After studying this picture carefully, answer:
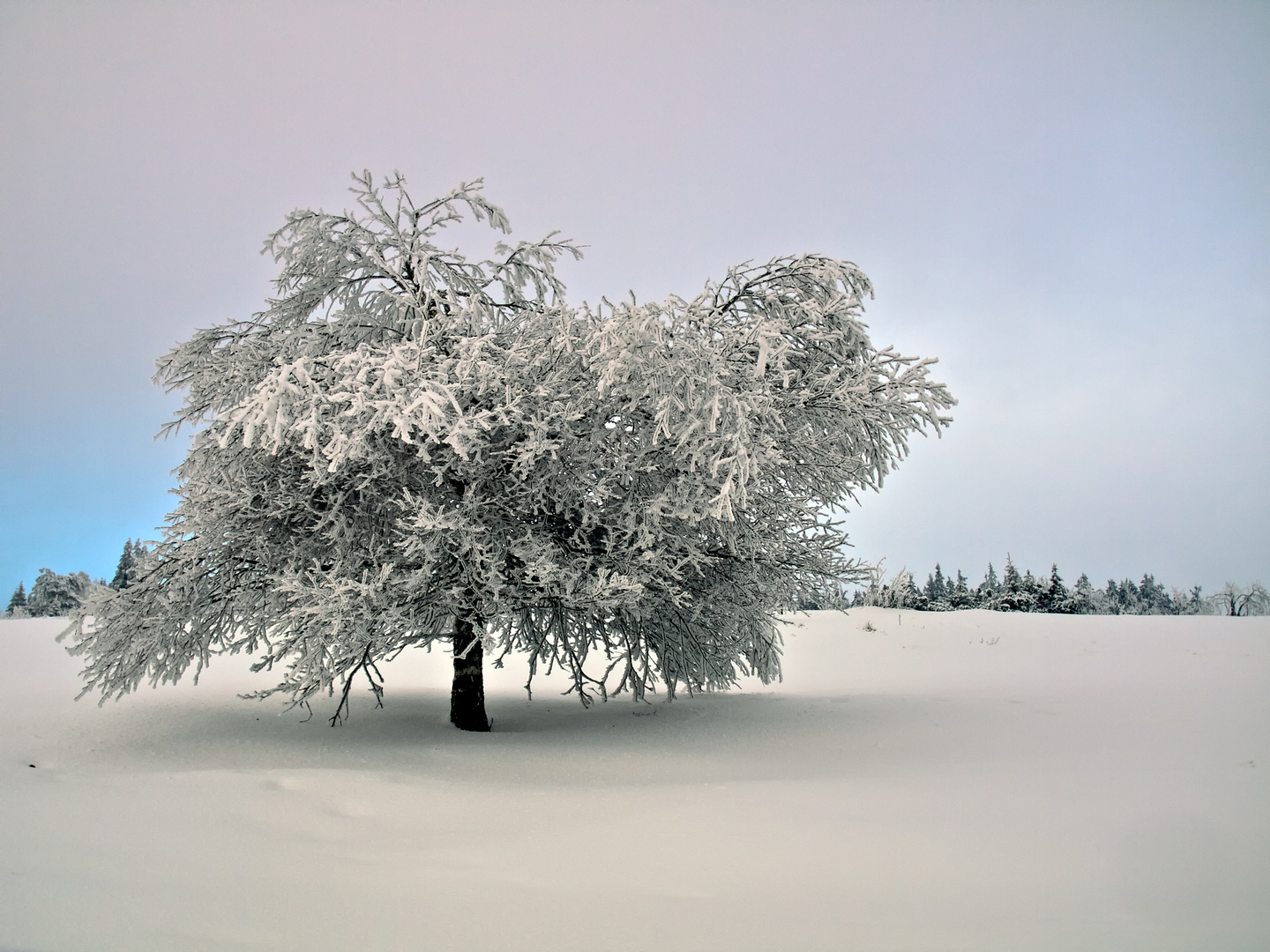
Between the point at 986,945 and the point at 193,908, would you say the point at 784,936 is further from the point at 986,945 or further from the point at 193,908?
the point at 193,908

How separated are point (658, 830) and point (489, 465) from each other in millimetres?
3707

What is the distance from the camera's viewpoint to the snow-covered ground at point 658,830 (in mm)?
2941

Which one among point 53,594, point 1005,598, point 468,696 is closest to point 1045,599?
point 1005,598

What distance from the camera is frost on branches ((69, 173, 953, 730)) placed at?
20.3ft

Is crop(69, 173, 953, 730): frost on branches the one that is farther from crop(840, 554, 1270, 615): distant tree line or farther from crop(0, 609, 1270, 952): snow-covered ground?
crop(840, 554, 1270, 615): distant tree line

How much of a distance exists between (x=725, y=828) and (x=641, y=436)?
356cm

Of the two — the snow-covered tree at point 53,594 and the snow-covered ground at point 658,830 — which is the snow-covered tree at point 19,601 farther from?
the snow-covered ground at point 658,830

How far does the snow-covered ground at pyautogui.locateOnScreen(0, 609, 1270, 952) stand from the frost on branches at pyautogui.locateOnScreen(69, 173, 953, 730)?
1142 millimetres

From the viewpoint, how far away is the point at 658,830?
4152mm

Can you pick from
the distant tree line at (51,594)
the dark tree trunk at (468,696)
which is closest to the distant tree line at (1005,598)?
the distant tree line at (51,594)

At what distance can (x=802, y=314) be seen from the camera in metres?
7.41

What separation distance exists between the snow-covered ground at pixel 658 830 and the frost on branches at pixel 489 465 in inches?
45.0

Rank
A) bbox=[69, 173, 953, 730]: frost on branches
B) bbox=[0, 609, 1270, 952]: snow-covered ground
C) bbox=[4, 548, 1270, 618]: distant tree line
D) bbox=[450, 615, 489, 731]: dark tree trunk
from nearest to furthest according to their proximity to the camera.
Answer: bbox=[0, 609, 1270, 952]: snow-covered ground < bbox=[69, 173, 953, 730]: frost on branches < bbox=[450, 615, 489, 731]: dark tree trunk < bbox=[4, 548, 1270, 618]: distant tree line

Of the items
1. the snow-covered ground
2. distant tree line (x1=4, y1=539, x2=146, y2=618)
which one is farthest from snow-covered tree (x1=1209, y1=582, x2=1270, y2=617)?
distant tree line (x1=4, y1=539, x2=146, y2=618)
